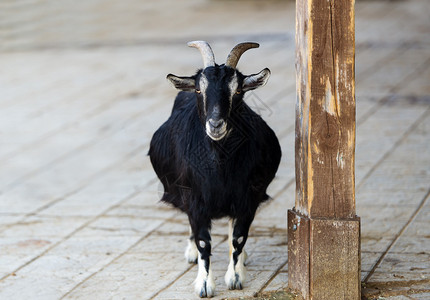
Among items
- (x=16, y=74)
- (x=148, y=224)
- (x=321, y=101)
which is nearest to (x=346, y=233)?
(x=321, y=101)

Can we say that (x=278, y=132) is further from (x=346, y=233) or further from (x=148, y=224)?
(x=346, y=233)

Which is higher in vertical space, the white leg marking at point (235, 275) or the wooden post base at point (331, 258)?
the wooden post base at point (331, 258)

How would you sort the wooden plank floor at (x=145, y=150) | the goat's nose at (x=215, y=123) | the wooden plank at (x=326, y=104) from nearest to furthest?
the wooden plank at (x=326, y=104), the goat's nose at (x=215, y=123), the wooden plank floor at (x=145, y=150)

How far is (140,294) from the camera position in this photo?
17.2 ft

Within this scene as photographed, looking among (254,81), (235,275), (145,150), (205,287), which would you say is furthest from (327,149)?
(145,150)

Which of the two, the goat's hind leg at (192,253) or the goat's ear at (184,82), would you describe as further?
the goat's hind leg at (192,253)

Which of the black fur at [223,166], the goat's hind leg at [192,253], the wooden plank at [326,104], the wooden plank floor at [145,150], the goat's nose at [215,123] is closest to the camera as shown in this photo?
the wooden plank at [326,104]

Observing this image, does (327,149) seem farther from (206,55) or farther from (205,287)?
(205,287)

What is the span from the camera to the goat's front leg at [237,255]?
5203 mm

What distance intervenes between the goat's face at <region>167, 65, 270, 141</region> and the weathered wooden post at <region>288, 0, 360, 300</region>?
368 mm

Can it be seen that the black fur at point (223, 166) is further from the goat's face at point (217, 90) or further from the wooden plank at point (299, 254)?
the wooden plank at point (299, 254)

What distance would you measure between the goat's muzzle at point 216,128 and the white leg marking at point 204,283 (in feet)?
3.01

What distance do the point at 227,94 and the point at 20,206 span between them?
10.0 feet

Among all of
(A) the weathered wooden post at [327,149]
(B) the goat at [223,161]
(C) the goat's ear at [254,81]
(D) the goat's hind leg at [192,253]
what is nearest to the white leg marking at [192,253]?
(D) the goat's hind leg at [192,253]
